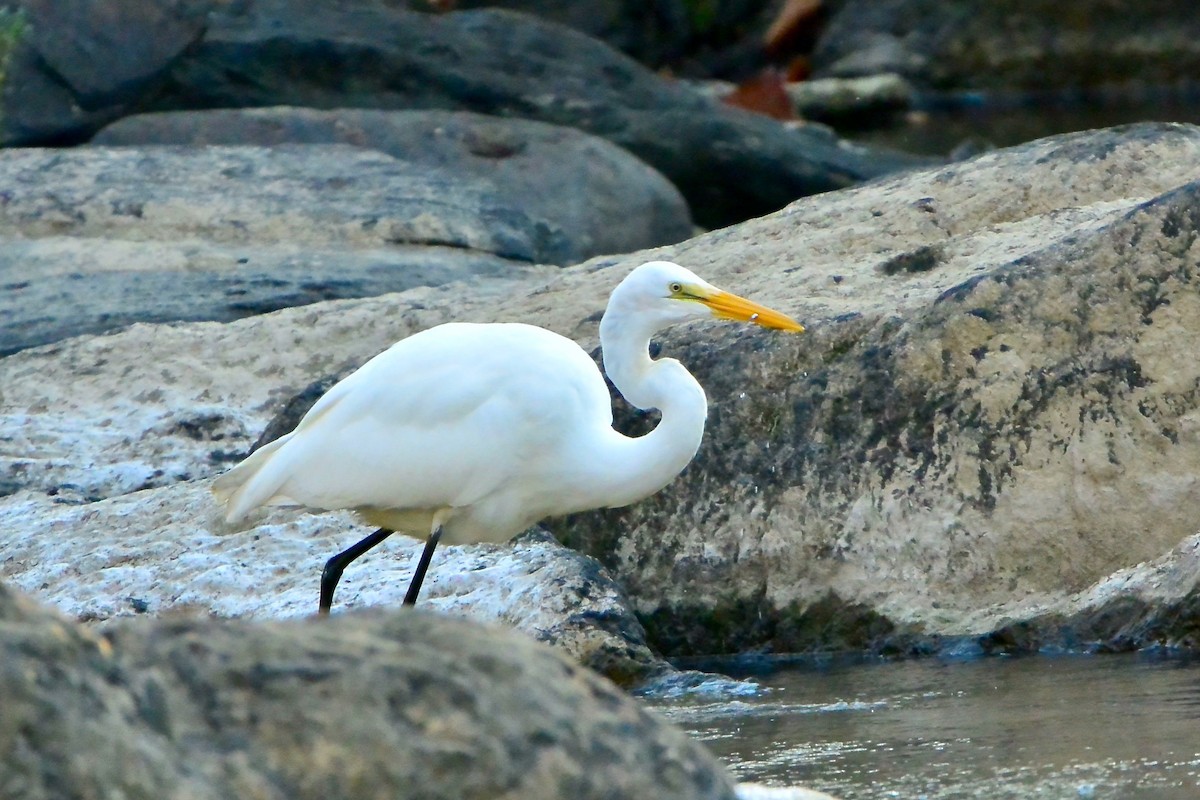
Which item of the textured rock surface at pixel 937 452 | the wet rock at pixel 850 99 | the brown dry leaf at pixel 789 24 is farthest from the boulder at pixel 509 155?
the brown dry leaf at pixel 789 24

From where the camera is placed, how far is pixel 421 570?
5.18m

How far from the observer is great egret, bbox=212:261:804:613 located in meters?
5.05

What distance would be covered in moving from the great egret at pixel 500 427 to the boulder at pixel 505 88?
8.69m

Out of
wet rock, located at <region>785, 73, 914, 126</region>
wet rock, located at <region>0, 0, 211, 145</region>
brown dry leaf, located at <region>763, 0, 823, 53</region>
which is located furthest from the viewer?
brown dry leaf, located at <region>763, 0, 823, 53</region>

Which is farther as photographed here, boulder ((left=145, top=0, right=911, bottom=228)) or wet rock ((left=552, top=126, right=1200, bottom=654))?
boulder ((left=145, top=0, right=911, bottom=228))

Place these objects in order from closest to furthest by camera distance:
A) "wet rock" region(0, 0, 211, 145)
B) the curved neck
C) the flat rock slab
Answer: the curved neck < the flat rock slab < "wet rock" region(0, 0, 211, 145)

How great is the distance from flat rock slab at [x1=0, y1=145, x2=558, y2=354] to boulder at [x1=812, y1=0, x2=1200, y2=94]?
18.6 meters

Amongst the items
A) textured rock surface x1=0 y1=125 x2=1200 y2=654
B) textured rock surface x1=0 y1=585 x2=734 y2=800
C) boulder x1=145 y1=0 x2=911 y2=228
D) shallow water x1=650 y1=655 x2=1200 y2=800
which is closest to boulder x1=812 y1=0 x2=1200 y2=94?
boulder x1=145 y1=0 x2=911 y2=228

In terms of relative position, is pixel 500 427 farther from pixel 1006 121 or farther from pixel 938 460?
pixel 1006 121

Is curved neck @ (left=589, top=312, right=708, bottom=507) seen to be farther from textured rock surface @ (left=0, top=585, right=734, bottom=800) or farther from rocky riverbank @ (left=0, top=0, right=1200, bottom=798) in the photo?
textured rock surface @ (left=0, top=585, right=734, bottom=800)

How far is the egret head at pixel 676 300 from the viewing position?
5.04 m

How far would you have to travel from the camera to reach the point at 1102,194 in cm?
700

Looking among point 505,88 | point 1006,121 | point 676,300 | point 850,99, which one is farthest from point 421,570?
point 850,99

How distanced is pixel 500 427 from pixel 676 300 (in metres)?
0.57
